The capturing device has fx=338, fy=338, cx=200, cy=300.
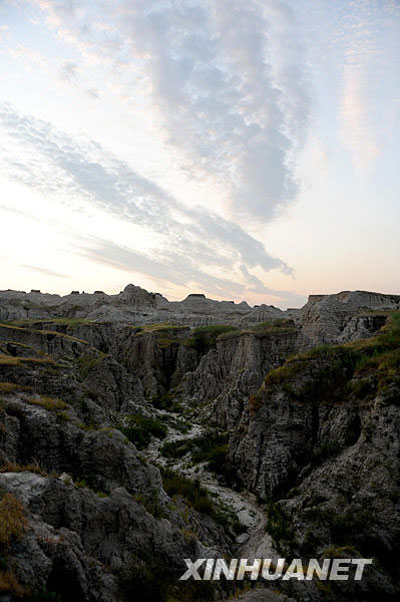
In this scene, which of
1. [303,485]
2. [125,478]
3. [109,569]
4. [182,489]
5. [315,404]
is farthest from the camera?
[315,404]

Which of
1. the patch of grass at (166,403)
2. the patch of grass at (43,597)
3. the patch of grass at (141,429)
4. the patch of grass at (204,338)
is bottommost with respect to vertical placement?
the patch of grass at (166,403)

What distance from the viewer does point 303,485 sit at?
1473 cm

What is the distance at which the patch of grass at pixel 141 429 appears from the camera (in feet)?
77.9

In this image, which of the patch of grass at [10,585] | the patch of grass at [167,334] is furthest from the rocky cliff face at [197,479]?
the patch of grass at [167,334]

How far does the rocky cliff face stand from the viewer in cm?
691

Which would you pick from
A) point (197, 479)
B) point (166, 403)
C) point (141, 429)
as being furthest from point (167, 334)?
point (197, 479)

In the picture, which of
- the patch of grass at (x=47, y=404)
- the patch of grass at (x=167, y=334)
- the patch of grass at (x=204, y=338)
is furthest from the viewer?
the patch of grass at (x=167, y=334)

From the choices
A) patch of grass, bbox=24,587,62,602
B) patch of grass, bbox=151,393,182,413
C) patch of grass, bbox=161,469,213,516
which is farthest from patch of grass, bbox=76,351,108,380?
patch of grass, bbox=24,587,62,602

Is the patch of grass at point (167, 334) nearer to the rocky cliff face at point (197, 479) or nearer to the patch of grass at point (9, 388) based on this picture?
the rocky cliff face at point (197, 479)

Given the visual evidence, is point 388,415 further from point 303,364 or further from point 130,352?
point 130,352

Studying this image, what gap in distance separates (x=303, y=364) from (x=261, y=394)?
292cm

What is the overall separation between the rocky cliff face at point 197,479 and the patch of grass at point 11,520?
2 cm

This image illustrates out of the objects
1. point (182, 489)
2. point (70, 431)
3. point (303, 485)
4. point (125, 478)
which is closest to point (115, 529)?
Answer: point (125, 478)

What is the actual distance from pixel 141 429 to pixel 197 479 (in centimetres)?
817
